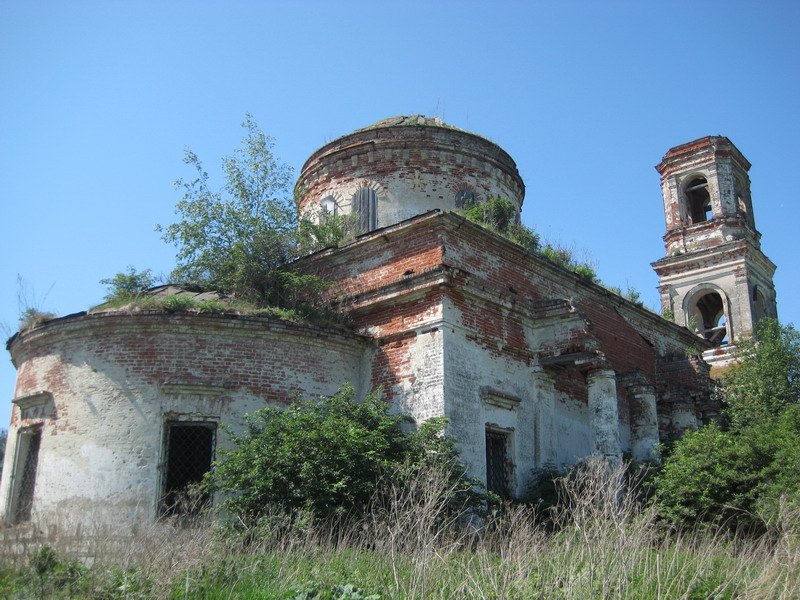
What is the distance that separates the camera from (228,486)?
986cm


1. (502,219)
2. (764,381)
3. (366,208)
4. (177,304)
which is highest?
(366,208)

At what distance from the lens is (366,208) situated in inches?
651

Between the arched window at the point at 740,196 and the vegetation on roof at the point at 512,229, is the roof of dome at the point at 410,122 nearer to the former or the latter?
the vegetation on roof at the point at 512,229

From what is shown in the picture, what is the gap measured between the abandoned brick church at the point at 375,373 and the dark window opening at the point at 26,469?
3cm

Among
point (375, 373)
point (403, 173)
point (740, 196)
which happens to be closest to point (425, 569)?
point (375, 373)

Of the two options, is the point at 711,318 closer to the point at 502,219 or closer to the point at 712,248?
the point at 712,248

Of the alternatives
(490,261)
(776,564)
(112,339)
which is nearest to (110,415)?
(112,339)

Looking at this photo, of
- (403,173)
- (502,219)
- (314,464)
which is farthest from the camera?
(403,173)

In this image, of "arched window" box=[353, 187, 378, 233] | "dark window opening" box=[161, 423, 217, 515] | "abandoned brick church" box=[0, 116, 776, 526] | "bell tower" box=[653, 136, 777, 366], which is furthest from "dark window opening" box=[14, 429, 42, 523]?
"bell tower" box=[653, 136, 777, 366]

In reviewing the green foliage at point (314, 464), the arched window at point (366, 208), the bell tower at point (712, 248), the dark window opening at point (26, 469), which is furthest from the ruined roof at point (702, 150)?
the dark window opening at point (26, 469)

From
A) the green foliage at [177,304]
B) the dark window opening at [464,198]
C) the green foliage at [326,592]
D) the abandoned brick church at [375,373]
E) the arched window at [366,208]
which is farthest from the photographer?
the dark window opening at [464,198]

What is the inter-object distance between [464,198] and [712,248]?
11790 millimetres

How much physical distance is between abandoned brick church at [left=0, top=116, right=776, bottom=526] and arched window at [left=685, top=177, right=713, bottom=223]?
11627 mm

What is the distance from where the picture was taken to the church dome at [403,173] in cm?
1648
